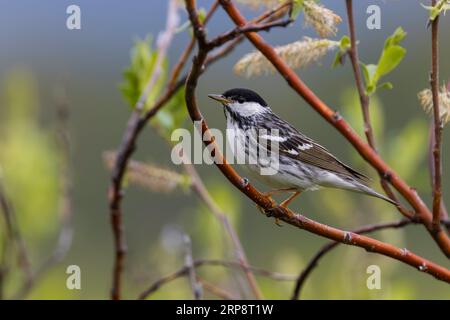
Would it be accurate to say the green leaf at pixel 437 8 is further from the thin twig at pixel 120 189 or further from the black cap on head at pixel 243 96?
the black cap on head at pixel 243 96

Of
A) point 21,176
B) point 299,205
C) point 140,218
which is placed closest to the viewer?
point 21,176

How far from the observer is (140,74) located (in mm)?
3238

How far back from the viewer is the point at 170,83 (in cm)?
301

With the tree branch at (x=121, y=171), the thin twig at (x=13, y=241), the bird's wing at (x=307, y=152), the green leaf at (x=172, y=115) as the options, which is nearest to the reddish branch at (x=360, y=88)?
the tree branch at (x=121, y=171)

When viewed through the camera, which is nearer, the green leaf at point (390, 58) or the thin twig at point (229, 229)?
the green leaf at point (390, 58)

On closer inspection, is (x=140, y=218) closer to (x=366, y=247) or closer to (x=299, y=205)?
(x=299, y=205)

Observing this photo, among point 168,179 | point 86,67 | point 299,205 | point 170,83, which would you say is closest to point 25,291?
point 168,179

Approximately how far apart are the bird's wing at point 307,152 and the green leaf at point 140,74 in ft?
1.52

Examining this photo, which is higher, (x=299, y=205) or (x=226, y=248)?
(x=226, y=248)

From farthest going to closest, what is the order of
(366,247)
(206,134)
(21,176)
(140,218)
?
(140,218) < (21,176) < (366,247) < (206,134)

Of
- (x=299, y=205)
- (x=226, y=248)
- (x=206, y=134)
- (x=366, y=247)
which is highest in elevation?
(x=206, y=134)

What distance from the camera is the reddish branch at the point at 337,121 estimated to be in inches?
90.3

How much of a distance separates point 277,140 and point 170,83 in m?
0.52

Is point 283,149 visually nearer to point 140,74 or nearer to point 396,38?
point 140,74
